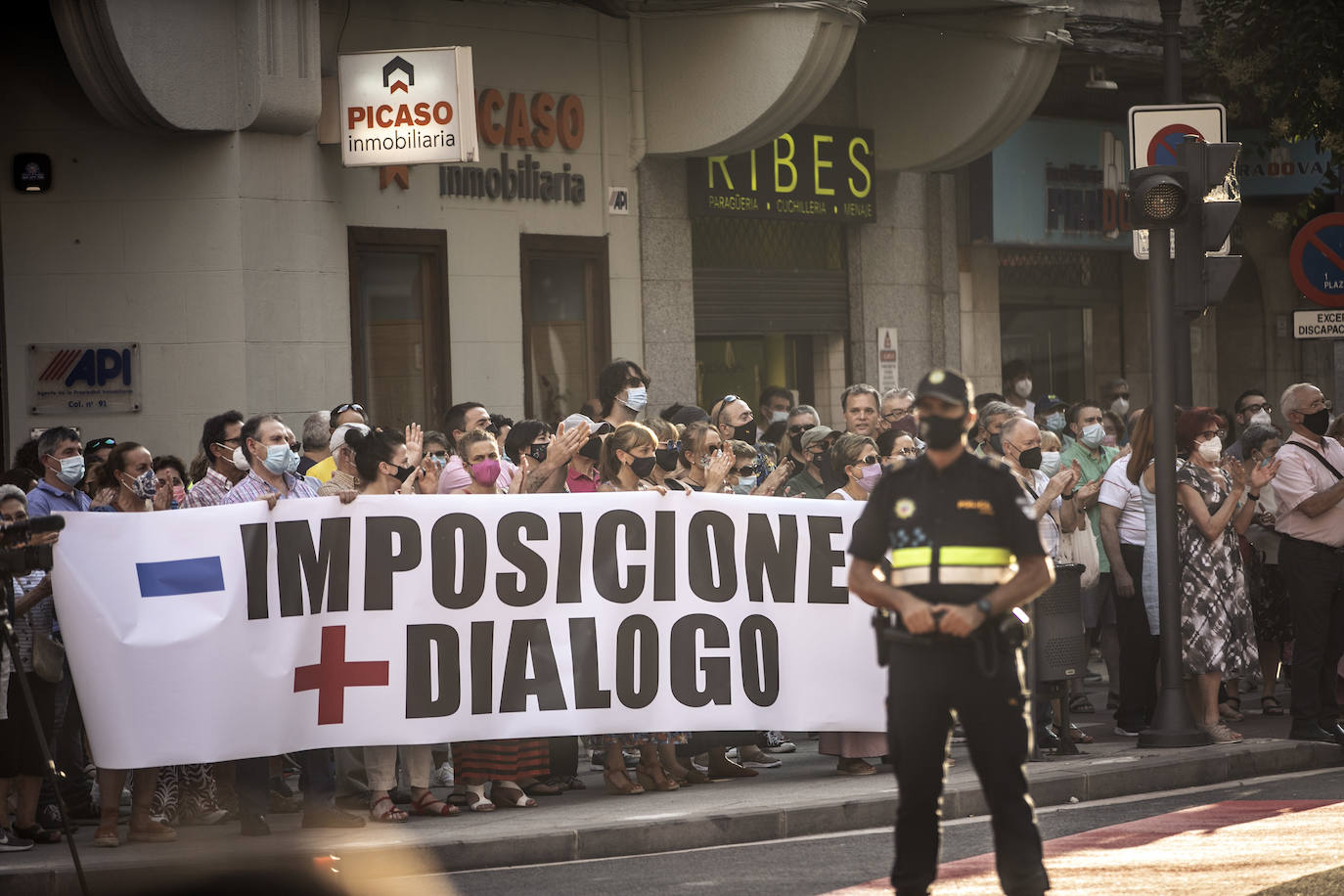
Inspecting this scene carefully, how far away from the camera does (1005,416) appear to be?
41.9 feet

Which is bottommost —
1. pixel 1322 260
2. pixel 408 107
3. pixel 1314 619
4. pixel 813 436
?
pixel 1314 619

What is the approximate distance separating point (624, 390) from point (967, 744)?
5427 mm

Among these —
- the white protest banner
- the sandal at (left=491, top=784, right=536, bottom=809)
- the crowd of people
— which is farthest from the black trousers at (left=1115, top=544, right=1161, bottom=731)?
the sandal at (left=491, top=784, right=536, bottom=809)

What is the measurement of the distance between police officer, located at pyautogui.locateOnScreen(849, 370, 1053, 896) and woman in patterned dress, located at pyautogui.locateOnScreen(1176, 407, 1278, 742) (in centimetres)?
499

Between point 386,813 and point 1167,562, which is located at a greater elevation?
point 1167,562

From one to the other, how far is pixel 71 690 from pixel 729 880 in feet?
A: 12.1

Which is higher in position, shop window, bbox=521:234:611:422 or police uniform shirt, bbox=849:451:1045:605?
shop window, bbox=521:234:611:422

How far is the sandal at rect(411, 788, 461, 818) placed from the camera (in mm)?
10156

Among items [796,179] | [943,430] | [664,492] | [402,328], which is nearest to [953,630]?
[943,430]

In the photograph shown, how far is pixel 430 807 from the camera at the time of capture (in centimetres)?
1016

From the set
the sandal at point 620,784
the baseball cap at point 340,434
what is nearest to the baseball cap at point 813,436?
the baseball cap at point 340,434

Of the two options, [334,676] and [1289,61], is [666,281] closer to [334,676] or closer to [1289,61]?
[1289,61]

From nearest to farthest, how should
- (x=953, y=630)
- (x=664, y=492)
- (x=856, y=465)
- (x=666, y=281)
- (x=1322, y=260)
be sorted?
1. (x=953, y=630)
2. (x=664, y=492)
3. (x=856, y=465)
4. (x=1322, y=260)
5. (x=666, y=281)

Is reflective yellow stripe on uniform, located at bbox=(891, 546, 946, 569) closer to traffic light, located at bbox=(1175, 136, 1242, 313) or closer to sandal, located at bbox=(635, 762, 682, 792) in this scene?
sandal, located at bbox=(635, 762, 682, 792)
